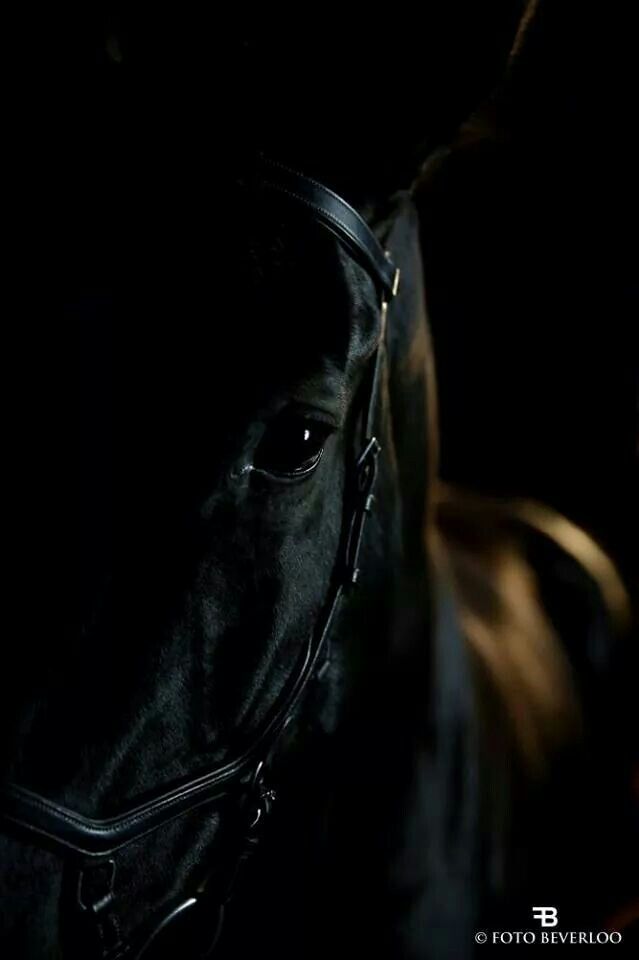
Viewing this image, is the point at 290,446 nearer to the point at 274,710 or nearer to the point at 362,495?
the point at 362,495

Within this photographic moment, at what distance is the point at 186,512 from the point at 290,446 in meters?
0.13

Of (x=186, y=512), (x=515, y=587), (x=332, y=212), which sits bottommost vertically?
(x=186, y=512)

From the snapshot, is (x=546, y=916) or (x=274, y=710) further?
(x=546, y=916)

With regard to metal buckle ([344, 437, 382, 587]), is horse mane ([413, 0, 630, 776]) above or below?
above

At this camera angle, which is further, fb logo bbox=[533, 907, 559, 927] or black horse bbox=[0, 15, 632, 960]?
fb logo bbox=[533, 907, 559, 927]

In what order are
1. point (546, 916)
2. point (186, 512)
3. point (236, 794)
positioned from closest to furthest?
point (186, 512), point (236, 794), point (546, 916)

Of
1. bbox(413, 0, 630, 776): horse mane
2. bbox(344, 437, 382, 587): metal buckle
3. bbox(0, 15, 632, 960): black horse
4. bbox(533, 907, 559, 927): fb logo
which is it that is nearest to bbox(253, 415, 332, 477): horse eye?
bbox(0, 15, 632, 960): black horse

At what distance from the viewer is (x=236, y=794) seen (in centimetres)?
89

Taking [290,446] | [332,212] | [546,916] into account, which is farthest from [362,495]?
[546,916]

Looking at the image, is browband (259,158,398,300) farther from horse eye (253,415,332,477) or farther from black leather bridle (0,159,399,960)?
horse eye (253,415,332,477)

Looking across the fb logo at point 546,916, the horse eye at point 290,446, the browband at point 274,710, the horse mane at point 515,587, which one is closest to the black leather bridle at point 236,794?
the browband at point 274,710

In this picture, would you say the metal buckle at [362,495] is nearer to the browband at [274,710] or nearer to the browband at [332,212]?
the browband at [274,710]

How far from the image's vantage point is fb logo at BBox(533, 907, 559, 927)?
143 centimetres

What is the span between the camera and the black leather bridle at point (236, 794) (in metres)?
0.72
